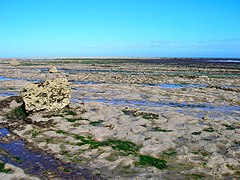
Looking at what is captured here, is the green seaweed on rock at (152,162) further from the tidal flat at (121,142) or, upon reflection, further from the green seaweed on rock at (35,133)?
the green seaweed on rock at (35,133)

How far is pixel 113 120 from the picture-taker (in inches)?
715

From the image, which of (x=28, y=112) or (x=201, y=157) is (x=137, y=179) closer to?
(x=201, y=157)

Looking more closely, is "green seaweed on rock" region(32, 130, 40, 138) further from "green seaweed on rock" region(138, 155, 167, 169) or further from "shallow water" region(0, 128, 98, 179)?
"green seaweed on rock" region(138, 155, 167, 169)

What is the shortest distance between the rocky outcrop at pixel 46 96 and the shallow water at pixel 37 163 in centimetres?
587

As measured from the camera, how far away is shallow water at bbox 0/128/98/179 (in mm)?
10383

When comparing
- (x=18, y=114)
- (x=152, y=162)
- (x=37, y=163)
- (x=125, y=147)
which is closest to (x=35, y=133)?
(x=37, y=163)

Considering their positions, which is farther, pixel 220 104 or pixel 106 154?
pixel 220 104

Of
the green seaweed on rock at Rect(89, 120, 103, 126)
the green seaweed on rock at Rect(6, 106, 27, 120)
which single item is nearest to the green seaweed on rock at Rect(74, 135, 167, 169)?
the green seaweed on rock at Rect(89, 120, 103, 126)

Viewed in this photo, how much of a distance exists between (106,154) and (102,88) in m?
22.6

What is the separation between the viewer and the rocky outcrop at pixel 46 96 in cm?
1930

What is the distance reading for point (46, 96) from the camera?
19.8 m

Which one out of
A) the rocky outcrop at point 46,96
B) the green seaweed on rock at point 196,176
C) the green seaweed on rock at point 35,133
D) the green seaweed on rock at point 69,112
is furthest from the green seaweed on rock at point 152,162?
the rocky outcrop at point 46,96

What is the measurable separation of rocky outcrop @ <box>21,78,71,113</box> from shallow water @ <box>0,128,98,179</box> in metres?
5.87

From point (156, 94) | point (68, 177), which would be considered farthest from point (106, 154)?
point (156, 94)
